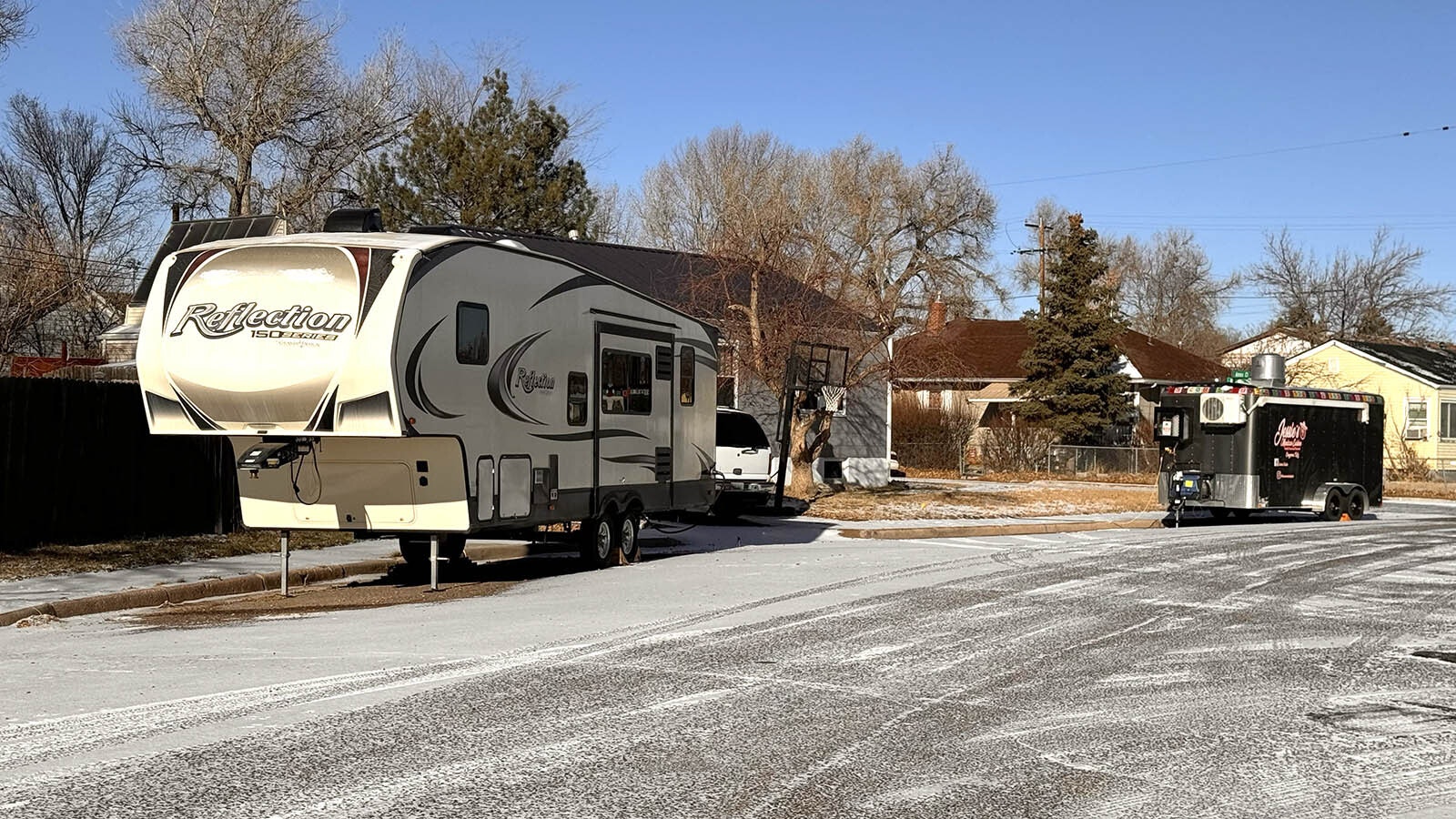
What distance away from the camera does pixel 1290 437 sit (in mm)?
28344

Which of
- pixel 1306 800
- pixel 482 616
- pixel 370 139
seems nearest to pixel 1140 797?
pixel 1306 800

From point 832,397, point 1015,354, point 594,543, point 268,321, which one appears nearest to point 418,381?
point 268,321

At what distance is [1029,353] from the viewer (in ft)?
159

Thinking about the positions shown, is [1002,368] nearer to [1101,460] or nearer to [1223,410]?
[1101,460]

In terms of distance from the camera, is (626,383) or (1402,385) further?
(1402,385)

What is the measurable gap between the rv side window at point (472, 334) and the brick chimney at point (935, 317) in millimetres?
19717

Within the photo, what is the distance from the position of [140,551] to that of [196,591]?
2.94 metres

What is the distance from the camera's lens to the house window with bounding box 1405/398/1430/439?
5041 cm

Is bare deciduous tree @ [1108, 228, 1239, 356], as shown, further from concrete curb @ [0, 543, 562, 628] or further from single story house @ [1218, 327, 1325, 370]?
concrete curb @ [0, 543, 562, 628]

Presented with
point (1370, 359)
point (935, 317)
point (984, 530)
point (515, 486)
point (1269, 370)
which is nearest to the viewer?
point (515, 486)

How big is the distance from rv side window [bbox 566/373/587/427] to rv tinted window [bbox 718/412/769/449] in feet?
30.9

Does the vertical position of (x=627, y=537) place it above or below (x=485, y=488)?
below

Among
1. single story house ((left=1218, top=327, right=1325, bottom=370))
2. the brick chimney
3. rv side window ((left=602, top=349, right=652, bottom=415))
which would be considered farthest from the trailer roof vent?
single story house ((left=1218, top=327, right=1325, bottom=370))

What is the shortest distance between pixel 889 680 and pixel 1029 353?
3981cm
